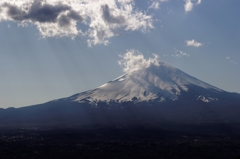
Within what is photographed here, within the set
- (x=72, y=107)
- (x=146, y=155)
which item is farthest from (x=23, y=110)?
(x=146, y=155)

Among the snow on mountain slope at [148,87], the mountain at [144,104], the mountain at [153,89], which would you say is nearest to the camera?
the mountain at [144,104]

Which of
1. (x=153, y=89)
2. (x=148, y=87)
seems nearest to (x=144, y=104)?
(x=153, y=89)

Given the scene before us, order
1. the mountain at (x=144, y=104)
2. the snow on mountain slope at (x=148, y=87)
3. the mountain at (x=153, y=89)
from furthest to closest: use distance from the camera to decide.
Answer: the snow on mountain slope at (x=148, y=87), the mountain at (x=153, y=89), the mountain at (x=144, y=104)

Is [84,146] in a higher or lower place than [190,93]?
lower

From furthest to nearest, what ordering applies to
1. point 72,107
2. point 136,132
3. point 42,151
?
point 72,107
point 136,132
point 42,151

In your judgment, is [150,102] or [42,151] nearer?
[42,151]

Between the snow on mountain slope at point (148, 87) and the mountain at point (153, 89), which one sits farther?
the snow on mountain slope at point (148, 87)

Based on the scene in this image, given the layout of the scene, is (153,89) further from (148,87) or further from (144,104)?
(144,104)

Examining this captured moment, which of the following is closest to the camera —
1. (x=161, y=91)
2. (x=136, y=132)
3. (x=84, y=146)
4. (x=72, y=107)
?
(x=84, y=146)

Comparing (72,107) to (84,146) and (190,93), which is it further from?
(84,146)
